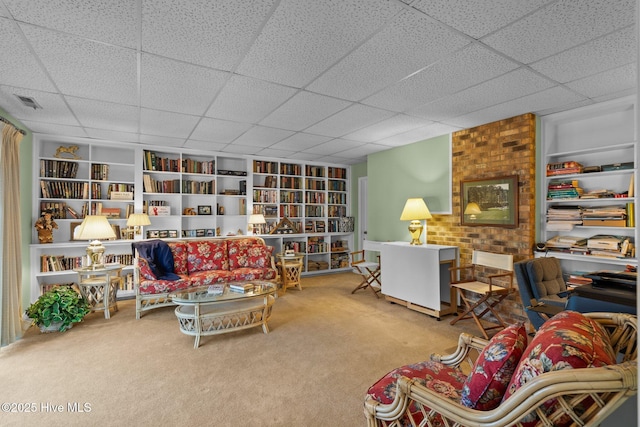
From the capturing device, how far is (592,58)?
7.37 ft

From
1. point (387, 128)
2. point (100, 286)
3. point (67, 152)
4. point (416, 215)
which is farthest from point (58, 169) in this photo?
point (416, 215)

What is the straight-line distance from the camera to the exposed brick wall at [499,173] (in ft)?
11.4

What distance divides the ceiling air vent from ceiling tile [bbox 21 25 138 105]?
457 millimetres

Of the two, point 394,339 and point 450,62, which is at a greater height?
point 450,62

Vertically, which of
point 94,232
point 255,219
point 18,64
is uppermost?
point 18,64

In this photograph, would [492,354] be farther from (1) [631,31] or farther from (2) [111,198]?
(2) [111,198]

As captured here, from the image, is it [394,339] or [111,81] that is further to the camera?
[394,339]

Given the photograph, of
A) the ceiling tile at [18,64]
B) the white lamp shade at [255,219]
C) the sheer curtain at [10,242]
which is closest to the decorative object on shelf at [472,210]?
the white lamp shade at [255,219]

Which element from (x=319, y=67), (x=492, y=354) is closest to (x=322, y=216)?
(x=319, y=67)

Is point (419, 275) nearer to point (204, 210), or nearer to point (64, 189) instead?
point (204, 210)

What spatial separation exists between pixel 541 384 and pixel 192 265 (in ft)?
15.1

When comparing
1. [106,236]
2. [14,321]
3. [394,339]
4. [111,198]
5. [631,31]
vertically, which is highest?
[631,31]

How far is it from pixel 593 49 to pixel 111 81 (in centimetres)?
368

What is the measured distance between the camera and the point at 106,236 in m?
3.83
